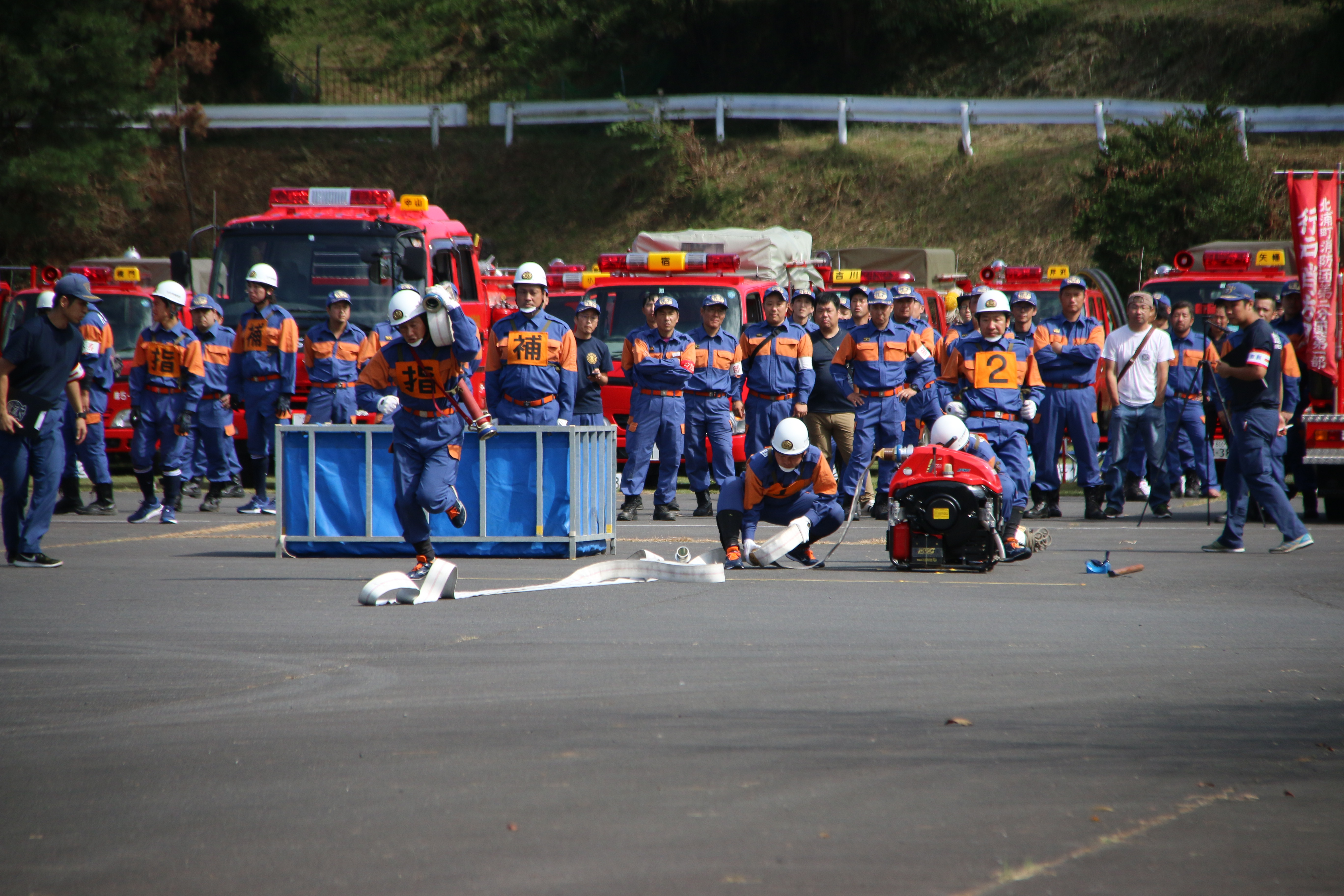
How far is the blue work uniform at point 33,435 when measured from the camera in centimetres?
1108

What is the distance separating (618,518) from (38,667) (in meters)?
8.80

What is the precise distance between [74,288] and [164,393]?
4.35 meters

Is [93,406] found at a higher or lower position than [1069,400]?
higher

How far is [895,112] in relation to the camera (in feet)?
119

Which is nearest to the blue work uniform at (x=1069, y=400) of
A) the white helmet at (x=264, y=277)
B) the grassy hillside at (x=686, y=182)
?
the white helmet at (x=264, y=277)

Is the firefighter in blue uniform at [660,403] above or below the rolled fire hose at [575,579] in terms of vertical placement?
above

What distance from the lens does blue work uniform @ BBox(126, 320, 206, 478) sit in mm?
15219

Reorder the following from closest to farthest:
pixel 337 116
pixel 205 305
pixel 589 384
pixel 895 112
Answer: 1. pixel 205 305
2. pixel 589 384
3. pixel 895 112
4. pixel 337 116

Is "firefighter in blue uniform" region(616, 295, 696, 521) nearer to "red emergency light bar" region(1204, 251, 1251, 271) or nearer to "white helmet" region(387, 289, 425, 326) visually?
"white helmet" region(387, 289, 425, 326)

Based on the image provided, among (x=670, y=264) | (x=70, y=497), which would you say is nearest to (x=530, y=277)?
(x=670, y=264)

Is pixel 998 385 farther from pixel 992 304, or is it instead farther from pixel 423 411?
pixel 423 411

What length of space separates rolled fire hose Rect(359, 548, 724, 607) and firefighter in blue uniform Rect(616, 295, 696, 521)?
175 inches

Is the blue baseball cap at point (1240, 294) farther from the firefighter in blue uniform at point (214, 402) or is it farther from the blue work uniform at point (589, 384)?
the firefighter in blue uniform at point (214, 402)

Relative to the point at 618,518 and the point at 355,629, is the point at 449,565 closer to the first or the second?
the point at 355,629
